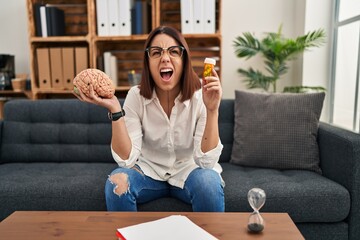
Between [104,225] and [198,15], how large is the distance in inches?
83.1

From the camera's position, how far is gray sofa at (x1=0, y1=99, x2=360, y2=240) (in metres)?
1.52

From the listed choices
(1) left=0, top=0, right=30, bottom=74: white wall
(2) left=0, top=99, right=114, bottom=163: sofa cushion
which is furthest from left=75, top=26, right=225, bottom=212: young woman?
(1) left=0, top=0, right=30, bottom=74: white wall

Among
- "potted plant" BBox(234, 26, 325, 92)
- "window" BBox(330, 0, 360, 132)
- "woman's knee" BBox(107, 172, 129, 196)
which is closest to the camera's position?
"woman's knee" BBox(107, 172, 129, 196)

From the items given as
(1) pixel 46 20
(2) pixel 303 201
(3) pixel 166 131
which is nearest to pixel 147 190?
(3) pixel 166 131

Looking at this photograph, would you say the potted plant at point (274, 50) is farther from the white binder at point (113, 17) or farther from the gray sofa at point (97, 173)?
the white binder at point (113, 17)

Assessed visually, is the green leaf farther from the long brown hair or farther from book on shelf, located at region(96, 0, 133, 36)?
the long brown hair

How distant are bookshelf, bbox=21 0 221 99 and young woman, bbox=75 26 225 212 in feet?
4.45

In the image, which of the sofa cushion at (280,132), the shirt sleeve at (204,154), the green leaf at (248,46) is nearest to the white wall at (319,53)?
the green leaf at (248,46)

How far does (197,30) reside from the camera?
2.72 metres

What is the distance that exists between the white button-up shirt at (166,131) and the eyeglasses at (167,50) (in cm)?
20

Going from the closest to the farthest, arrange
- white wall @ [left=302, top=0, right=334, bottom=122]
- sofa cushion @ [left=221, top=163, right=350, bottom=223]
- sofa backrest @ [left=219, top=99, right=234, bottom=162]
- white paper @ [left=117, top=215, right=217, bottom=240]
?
white paper @ [left=117, top=215, right=217, bottom=240], sofa cushion @ [left=221, top=163, right=350, bottom=223], sofa backrest @ [left=219, top=99, right=234, bottom=162], white wall @ [left=302, top=0, right=334, bottom=122]

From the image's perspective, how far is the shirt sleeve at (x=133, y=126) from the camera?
1.40 metres

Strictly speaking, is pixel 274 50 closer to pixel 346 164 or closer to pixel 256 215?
pixel 346 164

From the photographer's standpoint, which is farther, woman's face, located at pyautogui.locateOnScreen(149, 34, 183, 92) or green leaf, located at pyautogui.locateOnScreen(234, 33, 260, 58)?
green leaf, located at pyautogui.locateOnScreen(234, 33, 260, 58)
